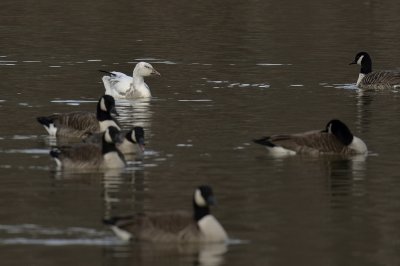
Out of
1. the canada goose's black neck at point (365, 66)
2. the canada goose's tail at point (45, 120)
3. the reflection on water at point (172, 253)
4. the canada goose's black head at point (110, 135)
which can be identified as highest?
the canada goose's black neck at point (365, 66)

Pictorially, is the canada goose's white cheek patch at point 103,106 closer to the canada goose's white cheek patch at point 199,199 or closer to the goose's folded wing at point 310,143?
the goose's folded wing at point 310,143

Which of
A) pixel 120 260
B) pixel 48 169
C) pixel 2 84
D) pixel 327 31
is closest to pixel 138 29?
pixel 327 31

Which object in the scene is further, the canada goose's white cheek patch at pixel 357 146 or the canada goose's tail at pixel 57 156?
the canada goose's white cheek patch at pixel 357 146

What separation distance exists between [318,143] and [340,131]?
464mm

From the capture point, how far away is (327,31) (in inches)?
2247

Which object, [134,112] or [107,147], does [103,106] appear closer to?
[107,147]

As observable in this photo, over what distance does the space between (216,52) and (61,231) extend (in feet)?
99.3

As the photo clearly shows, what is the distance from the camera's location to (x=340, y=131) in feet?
86.1

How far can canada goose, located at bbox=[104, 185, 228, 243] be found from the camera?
17.7 metres

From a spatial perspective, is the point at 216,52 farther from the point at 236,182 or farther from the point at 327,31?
the point at 236,182

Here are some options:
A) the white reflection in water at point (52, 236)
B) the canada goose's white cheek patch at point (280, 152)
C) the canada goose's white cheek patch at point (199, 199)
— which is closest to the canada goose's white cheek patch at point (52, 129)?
the canada goose's white cheek patch at point (280, 152)

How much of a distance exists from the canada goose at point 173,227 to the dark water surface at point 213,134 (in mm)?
176

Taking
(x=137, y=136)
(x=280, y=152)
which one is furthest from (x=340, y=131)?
(x=137, y=136)

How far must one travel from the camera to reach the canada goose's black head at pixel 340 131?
26078 millimetres
